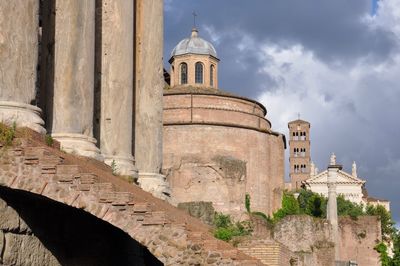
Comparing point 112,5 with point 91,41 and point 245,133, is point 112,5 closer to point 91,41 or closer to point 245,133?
point 91,41

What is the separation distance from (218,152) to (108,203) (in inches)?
1957

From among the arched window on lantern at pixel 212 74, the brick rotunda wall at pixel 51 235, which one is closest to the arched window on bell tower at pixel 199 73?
the arched window on lantern at pixel 212 74

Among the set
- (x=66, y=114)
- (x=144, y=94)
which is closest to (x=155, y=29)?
(x=144, y=94)

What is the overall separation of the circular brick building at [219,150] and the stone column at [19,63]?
149 ft

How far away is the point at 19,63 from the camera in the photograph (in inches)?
522

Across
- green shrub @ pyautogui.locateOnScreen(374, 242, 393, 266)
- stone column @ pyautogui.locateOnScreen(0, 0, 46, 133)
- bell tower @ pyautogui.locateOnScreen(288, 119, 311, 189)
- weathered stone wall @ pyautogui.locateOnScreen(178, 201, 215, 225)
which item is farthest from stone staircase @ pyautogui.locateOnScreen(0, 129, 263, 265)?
bell tower @ pyautogui.locateOnScreen(288, 119, 311, 189)

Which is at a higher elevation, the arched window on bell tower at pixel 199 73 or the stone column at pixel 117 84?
the arched window on bell tower at pixel 199 73

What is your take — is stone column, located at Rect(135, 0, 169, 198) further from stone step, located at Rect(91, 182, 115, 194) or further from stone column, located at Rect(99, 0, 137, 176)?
stone step, located at Rect(91, 182, 115, 194)

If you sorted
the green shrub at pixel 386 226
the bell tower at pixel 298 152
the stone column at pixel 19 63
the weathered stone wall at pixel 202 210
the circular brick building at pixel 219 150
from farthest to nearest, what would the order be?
the bell tower at pixel 298 152, the green shrub at pixel 386 226, the circular brick building at pixel 219 150, the weathered stone wall at pixel 202 210, the stone column at pixel 19 63

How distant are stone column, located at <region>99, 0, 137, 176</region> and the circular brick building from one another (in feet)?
133

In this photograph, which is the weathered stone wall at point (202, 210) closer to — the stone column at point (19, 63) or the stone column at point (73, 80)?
the stone column at point (73, 80)

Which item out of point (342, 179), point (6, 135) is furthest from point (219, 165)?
point (6, 135)

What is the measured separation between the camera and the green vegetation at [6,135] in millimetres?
12297

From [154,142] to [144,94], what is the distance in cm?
117
